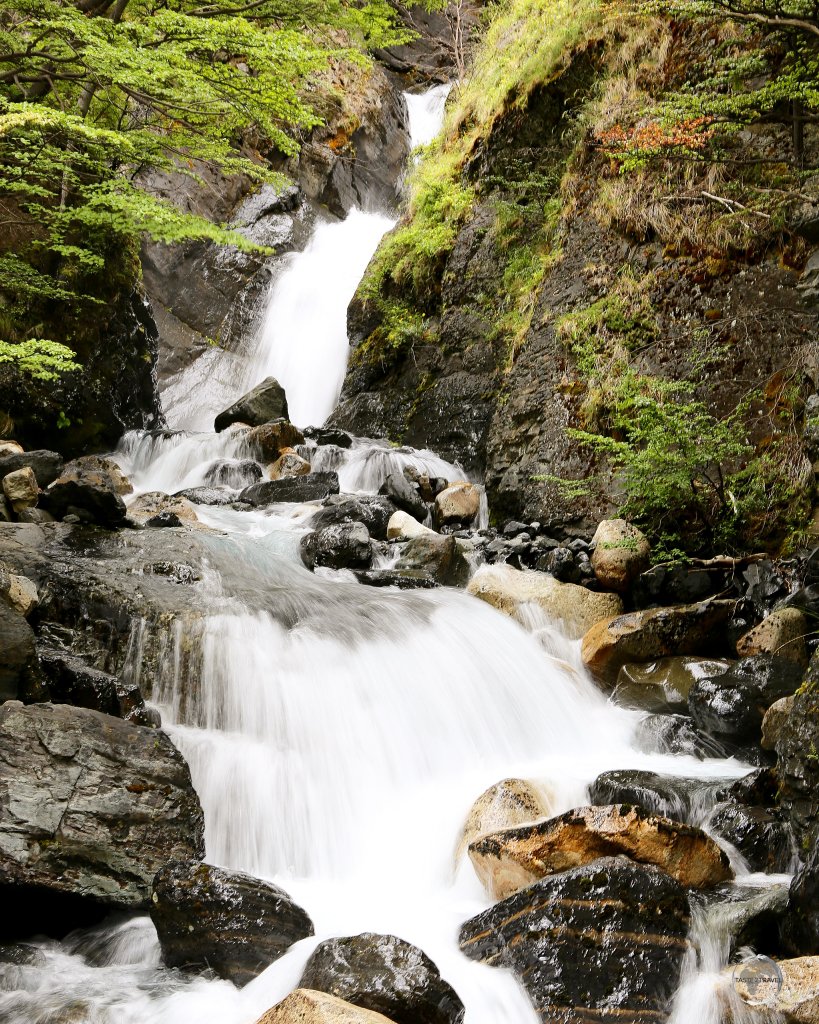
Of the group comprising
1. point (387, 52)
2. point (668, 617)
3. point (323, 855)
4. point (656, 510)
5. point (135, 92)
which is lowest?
point (323, 855)

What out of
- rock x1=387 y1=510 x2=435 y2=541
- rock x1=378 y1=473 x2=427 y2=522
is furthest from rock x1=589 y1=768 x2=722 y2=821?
rock x1=378 y1=473 x2=427 y2=522

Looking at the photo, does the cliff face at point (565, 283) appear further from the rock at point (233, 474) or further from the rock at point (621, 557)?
the rock at point (233, 474)

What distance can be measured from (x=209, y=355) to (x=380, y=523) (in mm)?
10943

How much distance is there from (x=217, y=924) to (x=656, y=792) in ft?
8.61

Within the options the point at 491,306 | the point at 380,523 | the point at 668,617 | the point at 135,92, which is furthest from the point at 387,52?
the point at 668,617

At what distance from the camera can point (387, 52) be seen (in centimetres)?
2789

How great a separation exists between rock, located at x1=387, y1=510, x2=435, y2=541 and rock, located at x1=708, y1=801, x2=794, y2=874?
17.1ft

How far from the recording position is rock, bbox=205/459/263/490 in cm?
1130

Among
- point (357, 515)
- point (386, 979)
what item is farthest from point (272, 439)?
point (386, 979)

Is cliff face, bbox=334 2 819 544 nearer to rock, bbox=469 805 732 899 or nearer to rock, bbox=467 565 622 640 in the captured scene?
rock, bbox=467 565 622 640

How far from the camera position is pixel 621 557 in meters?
7.29

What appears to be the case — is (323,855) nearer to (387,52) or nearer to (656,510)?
(656,510)

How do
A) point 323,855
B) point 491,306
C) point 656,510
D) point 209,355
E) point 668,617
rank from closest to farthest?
point 323,855 → point 668,617 → point 656,510 → point 491,306 → point 209,355

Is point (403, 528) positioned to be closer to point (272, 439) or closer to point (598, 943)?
point (272, 439)
